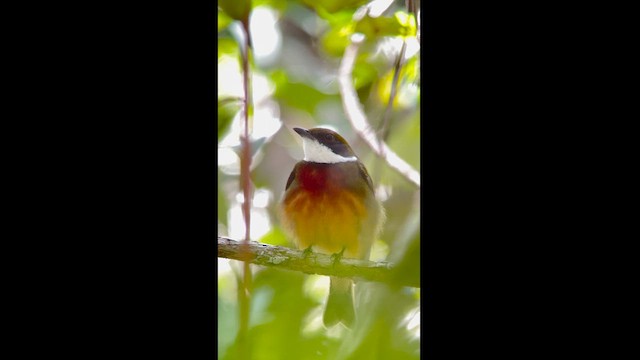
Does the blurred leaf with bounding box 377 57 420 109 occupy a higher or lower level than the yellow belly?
higher

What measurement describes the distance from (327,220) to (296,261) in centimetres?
19

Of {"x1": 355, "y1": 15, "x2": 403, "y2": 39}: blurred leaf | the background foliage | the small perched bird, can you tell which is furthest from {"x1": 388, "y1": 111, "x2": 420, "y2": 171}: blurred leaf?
{"x1": 355, "y1": 15, "x2": 403, "y2": 39}: blurred leaf

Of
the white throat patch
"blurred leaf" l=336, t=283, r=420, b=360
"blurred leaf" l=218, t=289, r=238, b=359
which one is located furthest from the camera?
the white throat patch

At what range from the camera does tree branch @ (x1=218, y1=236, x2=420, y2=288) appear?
1.85m

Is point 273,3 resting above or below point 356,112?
above

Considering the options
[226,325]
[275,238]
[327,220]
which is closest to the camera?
[226,325]

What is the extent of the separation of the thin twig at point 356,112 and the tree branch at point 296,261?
0.24m

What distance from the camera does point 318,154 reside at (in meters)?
1.94

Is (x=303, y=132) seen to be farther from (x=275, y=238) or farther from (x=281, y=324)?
(x=281, y=324)

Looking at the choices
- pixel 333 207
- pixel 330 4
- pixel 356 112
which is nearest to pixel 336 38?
pixel 330 4

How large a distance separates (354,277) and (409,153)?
1.08 ft

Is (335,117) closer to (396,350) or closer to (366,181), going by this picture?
(366,181)

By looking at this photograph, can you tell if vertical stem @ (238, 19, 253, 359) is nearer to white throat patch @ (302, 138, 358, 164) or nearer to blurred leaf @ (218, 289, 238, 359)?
blurred leaf @ (218, 289, 238, 359)

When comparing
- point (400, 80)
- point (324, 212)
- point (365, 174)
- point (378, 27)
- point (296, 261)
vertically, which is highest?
point (378, 27)
